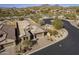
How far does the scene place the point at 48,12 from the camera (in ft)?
7.51

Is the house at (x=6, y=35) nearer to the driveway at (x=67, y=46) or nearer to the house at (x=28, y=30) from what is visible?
the house at (x=28, y=30)

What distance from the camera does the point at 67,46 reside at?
7.43 feet

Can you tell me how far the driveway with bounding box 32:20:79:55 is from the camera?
2262mm

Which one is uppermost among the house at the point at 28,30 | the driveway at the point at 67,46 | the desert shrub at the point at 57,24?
the desert shrub at the point at 57,24

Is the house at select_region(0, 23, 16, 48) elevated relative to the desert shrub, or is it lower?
lower

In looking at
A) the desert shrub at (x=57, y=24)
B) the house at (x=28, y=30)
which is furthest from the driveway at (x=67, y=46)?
the house at (x=28, y=30)

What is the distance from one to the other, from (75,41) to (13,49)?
59cm

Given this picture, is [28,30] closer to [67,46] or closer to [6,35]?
[6,35]

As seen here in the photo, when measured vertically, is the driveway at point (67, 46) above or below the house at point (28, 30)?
below

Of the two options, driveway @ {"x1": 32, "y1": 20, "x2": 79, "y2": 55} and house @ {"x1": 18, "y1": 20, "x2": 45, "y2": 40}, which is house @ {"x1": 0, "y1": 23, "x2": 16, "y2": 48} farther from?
driveway @ {"x1": 32, "y1": 20, "x2": 79, "y2": 55}

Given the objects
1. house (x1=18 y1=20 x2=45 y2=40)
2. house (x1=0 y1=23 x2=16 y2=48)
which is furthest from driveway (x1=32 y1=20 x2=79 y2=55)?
house (x1=0 y1=23 x2=16 y2=48)

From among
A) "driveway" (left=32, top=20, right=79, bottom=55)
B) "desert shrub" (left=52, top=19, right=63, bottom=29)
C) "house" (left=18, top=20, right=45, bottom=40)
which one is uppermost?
"desert shrub" (left=52, top=19, right=63, bottom=29)

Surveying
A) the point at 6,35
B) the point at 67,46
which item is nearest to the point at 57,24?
the point at 67,46

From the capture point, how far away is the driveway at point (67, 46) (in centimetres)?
226
